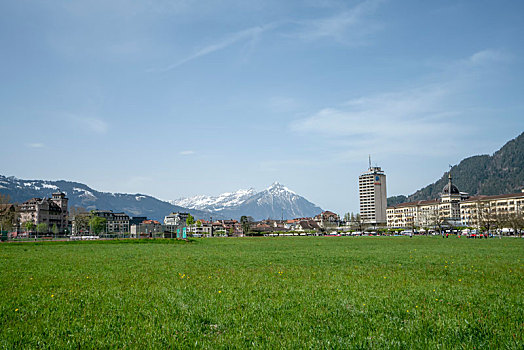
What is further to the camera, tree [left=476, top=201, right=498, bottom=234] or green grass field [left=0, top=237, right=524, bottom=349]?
tree [left=476, top=201, right=498, bottom=234]

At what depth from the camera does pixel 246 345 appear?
832 centimetres

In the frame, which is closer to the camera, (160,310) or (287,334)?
(287,334)

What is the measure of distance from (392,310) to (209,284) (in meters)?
7.68

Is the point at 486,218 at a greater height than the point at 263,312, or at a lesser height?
lesser

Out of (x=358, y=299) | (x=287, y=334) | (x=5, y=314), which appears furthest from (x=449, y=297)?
(x=5, y=314)

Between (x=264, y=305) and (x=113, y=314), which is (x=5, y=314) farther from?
(x=264, y=305)

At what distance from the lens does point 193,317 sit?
34.3ft

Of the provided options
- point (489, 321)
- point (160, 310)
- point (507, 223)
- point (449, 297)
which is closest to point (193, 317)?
point (160, 310)

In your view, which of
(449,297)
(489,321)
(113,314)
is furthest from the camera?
(449,297)

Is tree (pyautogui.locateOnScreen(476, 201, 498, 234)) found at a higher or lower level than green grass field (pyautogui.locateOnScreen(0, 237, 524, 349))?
lower

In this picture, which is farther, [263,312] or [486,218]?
[486,218]

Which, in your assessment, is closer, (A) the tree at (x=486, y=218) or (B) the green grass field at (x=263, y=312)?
(B) the green grass field at (x=263, y=312)

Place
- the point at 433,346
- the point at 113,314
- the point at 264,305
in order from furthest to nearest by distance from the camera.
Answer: the point at 264,305
the point at 113,314
the point at 433,346

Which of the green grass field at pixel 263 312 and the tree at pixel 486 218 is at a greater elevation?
the green grass field at pixel 263 312
